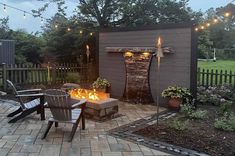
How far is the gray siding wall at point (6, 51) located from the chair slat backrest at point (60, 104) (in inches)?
320

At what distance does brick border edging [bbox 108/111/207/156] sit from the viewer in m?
4.50

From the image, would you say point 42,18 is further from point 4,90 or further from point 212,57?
point 212,57

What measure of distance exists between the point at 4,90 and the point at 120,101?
396 cm

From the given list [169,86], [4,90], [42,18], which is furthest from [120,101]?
[42,18]

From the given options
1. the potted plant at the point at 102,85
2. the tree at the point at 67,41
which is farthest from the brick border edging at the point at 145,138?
the tree at the point at 67,41

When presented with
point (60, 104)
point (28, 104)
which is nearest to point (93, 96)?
point (28, 104)

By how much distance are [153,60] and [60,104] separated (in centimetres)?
379

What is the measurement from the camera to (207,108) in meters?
7.68

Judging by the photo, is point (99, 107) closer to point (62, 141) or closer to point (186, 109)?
point (62, 141)

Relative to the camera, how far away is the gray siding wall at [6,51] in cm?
1242

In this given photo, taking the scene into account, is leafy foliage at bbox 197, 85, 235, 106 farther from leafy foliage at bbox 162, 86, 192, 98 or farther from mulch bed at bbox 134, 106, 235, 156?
mulch bed at bbox 134, 106, 235, 156

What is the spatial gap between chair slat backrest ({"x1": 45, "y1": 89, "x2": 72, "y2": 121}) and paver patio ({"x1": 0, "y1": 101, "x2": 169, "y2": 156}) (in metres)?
0.36

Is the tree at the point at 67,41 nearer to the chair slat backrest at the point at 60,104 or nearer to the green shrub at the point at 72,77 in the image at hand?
the green shrub at the point at 72,77

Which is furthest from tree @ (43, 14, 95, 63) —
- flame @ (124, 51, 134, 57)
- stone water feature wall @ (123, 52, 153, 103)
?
stone water feature wall @ (123, 52, 153, 103)
